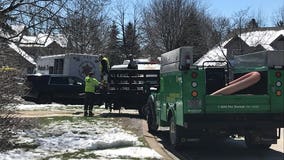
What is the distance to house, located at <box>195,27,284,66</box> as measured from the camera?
136 feet

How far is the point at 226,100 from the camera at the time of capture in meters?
10.8

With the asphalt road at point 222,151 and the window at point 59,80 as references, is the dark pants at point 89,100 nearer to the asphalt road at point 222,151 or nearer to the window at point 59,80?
the asphalt road at point 222,151

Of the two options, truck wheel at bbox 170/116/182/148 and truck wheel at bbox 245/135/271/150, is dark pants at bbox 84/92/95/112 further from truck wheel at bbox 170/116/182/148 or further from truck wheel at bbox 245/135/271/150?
truck wheel at bbox 245/135/271/150

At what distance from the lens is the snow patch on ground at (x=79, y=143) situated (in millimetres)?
10203

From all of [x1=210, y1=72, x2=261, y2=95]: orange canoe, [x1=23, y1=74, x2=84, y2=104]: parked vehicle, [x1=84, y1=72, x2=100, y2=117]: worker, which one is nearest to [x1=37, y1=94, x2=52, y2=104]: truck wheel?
[x1=23, y1=74, x2=84, y2=104]: parked vehicle

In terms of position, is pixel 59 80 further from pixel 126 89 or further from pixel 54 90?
pixel 126 89

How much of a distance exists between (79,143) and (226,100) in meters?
3.47

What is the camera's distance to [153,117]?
1459cm

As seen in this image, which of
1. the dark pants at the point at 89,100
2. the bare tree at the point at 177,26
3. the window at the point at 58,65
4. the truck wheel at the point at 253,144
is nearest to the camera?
the truck wheel at the point at 253,144

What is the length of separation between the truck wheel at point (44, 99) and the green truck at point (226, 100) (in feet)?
58.3

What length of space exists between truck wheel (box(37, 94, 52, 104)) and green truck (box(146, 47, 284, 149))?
17.8 metres

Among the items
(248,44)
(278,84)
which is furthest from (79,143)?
(248,44)

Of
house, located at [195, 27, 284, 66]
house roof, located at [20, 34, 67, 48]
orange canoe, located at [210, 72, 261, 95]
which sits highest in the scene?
house, located at [195, 27, 284, 66]

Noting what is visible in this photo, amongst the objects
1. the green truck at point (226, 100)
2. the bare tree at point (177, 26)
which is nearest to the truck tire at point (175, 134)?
the green truck at point (226, 100)
